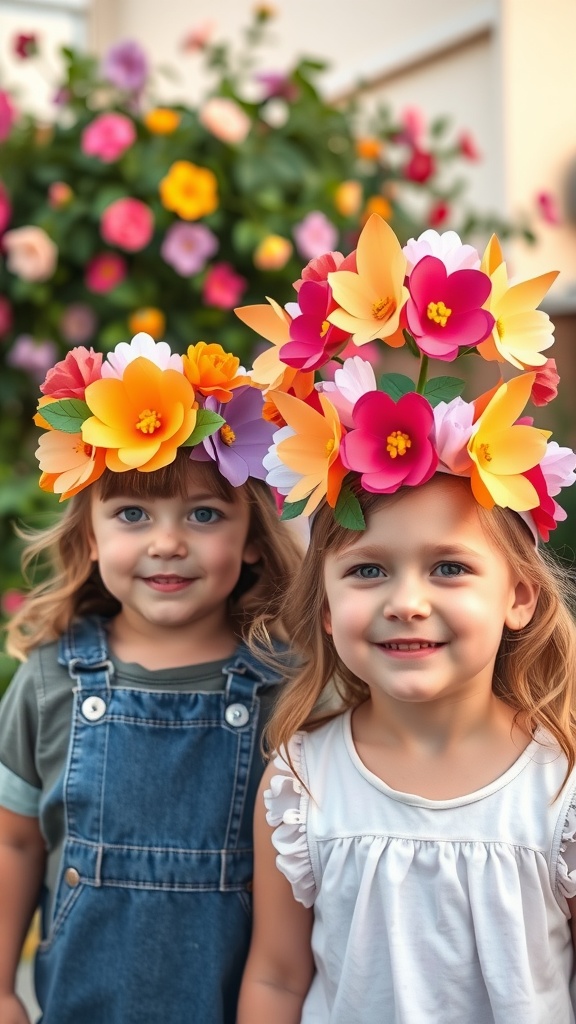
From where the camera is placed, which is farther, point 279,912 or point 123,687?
point 123,687

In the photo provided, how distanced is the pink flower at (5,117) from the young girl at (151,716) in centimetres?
230

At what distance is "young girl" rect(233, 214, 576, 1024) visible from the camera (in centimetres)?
148

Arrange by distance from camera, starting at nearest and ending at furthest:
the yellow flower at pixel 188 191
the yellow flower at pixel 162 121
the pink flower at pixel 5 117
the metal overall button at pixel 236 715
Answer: the metal overall button at pixel 236 715 → the yellow flower at pixel 188 191 → the yellow flower at pixel 162 121 → the pink flower at pixel 5 117

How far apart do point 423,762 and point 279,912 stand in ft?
1.07

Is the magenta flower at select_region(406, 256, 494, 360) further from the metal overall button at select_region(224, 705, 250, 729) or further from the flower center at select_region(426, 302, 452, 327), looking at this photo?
the metal overall button at select_region(224, 705, 250, 729)

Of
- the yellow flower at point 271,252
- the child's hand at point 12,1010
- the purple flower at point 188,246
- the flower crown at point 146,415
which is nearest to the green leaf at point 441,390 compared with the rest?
the flower crown at point 146,415

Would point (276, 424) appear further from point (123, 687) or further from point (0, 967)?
point (0, 967)

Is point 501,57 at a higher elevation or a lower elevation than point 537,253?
higher

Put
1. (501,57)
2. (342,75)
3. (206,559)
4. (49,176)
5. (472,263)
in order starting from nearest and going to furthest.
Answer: (472,263)
(206,559)
(49,176)
(501,57)
(342,75)

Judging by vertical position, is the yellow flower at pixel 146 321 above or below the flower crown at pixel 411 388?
above

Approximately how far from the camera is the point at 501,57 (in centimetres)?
405

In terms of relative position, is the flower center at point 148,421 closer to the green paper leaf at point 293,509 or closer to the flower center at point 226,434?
the flower center at point 226,434

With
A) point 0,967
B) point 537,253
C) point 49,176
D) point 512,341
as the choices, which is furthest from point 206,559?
point 537,253

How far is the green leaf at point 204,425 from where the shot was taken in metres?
1.73
